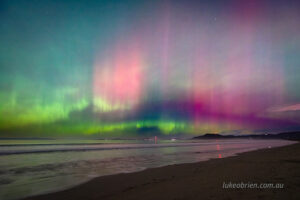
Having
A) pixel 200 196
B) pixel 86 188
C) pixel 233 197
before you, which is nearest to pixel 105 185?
pixel 86 188

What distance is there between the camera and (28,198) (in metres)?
8.97

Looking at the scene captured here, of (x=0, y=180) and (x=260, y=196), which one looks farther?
(x=0, y=180)

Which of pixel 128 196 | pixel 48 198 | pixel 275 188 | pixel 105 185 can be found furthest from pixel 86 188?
pixel 275 188

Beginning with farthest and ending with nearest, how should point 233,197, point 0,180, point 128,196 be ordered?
1. point 0,180
2. point 128,196
3. point 233,197

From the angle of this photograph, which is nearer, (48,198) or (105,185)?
(48,198)

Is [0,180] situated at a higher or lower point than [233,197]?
lower

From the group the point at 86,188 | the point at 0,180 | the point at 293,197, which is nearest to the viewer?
the point at 293,197

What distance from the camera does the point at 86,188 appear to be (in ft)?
35.2

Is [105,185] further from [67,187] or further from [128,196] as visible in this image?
[128,196]

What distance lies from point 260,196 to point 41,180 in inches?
509

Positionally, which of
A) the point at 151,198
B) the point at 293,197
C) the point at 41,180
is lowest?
the point at 41,180

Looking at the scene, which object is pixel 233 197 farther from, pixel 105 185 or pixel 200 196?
pixel 105 185

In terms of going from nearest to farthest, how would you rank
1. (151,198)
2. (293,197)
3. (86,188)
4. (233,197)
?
(293,197)
(233,197)
(151,198)
(86,188)

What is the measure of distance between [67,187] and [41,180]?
318cm
